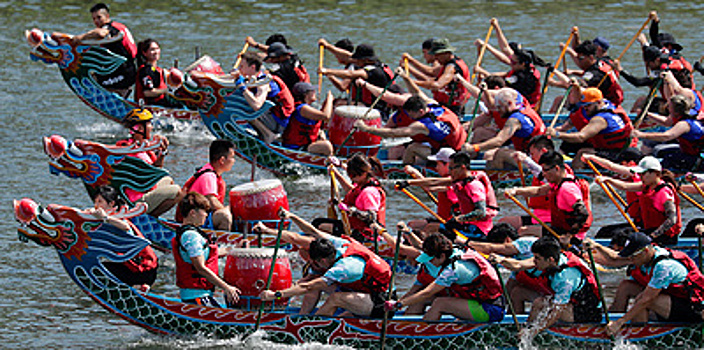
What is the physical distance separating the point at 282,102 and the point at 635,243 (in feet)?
26.2

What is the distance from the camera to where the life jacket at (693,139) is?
55.7 ft

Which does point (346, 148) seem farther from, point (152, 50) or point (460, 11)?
point (460, 11)

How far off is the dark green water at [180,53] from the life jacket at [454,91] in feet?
9.65

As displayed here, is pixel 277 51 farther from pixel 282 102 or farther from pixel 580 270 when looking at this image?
pixel 580 270

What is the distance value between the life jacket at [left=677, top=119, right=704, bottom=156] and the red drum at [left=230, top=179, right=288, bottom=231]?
657 cm

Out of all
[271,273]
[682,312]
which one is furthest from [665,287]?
[271,273]

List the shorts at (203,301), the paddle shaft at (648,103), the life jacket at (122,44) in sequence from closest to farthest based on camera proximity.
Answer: the shorts at (203,301) < the paddle shaft at (648,103) < the life jacket at (122,44)

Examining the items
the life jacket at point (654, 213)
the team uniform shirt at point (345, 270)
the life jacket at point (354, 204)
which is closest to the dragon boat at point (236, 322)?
the team uniform shirt at point (345, 270)

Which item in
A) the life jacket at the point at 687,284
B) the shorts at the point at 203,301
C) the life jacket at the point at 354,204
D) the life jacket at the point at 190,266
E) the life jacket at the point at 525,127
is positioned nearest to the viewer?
Result: the life jacket at the point at 687,284

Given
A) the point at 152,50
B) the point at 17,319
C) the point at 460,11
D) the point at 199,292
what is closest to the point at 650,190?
the point at 199,292

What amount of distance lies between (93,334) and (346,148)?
→ 664 cm

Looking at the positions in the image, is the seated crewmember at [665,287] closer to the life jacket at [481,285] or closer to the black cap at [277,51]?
the life jacket at [481,285]

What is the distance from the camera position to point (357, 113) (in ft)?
60.1

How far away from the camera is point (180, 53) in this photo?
2883 cm
